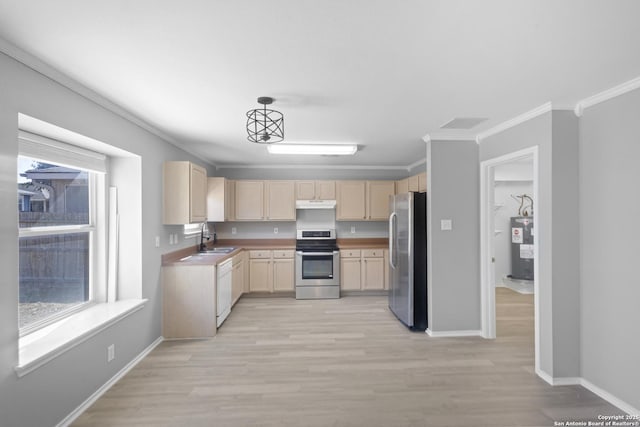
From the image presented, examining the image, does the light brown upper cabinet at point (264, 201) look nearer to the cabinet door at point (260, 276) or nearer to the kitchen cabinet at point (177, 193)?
the cabinet door at point (260, 276)

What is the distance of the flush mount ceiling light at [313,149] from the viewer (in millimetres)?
3812

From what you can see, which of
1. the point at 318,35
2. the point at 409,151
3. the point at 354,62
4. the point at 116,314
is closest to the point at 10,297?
the point at 116,314

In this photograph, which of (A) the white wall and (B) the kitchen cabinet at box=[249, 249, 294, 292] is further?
(A) the white wall

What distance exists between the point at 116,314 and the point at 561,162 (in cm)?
402

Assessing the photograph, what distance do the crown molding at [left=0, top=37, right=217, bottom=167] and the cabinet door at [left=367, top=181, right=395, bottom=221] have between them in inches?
143

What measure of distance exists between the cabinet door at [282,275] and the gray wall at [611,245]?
386 cm

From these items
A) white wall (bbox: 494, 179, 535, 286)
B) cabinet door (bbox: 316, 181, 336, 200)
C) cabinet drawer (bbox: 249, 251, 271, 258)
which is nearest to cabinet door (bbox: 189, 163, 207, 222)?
cabinet drawer (bbox: 249, 251, 271, 258)

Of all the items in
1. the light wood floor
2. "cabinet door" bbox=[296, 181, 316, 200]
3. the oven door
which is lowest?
the light wood floor

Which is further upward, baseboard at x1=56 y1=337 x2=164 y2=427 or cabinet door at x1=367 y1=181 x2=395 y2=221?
cabinet door at x1=367 y1=181 x2=395 y2=221

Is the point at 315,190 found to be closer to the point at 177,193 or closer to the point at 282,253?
the point at 282,253

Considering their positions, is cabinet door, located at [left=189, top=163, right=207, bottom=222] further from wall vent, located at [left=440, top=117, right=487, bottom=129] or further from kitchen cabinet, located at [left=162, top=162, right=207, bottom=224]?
wall vent, located at [left=440, top=117, right=487, bottom=129]

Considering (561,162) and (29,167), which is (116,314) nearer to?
(29,167)

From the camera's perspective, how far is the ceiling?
1.35 m

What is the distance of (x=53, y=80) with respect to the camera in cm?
194
